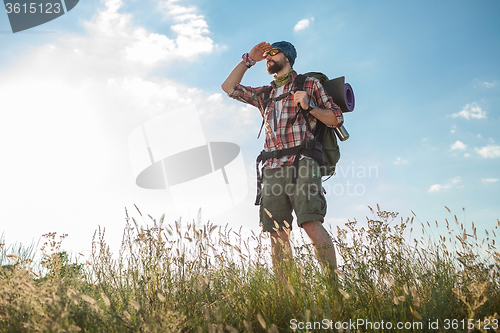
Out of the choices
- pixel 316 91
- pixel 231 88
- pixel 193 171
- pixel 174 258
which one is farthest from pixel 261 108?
pixel 174 258

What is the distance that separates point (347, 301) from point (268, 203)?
1524mm

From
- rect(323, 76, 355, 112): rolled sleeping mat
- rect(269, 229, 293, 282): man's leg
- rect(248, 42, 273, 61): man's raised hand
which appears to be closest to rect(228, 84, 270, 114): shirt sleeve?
rect(248, 42, 273, 61): man's raised hand

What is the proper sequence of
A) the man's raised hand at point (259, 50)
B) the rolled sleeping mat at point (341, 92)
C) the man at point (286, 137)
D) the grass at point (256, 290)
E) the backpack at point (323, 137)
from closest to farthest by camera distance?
the grass at point (256, 290)
the man at point (286, 137)
the backpack at point (323, 137)
the rolled sleeping mat at point (341, 92)
the man's raised hand at point (259, 50)

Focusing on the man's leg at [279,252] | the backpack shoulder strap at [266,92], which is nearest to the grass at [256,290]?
the man's leg at [279,252]

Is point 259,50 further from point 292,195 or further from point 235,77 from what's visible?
point 292,195

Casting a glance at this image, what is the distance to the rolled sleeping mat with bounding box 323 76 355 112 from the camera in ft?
13.4

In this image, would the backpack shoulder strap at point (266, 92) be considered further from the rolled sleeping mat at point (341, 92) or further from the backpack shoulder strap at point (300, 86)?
the rolled sleeping mat at point (341, 92)

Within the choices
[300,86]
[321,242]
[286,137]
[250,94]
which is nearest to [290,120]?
[286,137]

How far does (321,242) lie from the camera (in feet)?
10.6

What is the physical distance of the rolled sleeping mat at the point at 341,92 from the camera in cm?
409

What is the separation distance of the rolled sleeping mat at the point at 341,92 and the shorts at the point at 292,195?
95 cm

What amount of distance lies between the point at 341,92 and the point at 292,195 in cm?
143

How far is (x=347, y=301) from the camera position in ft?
7.75

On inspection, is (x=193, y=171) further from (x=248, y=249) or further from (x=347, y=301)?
(x=347, y=301)
